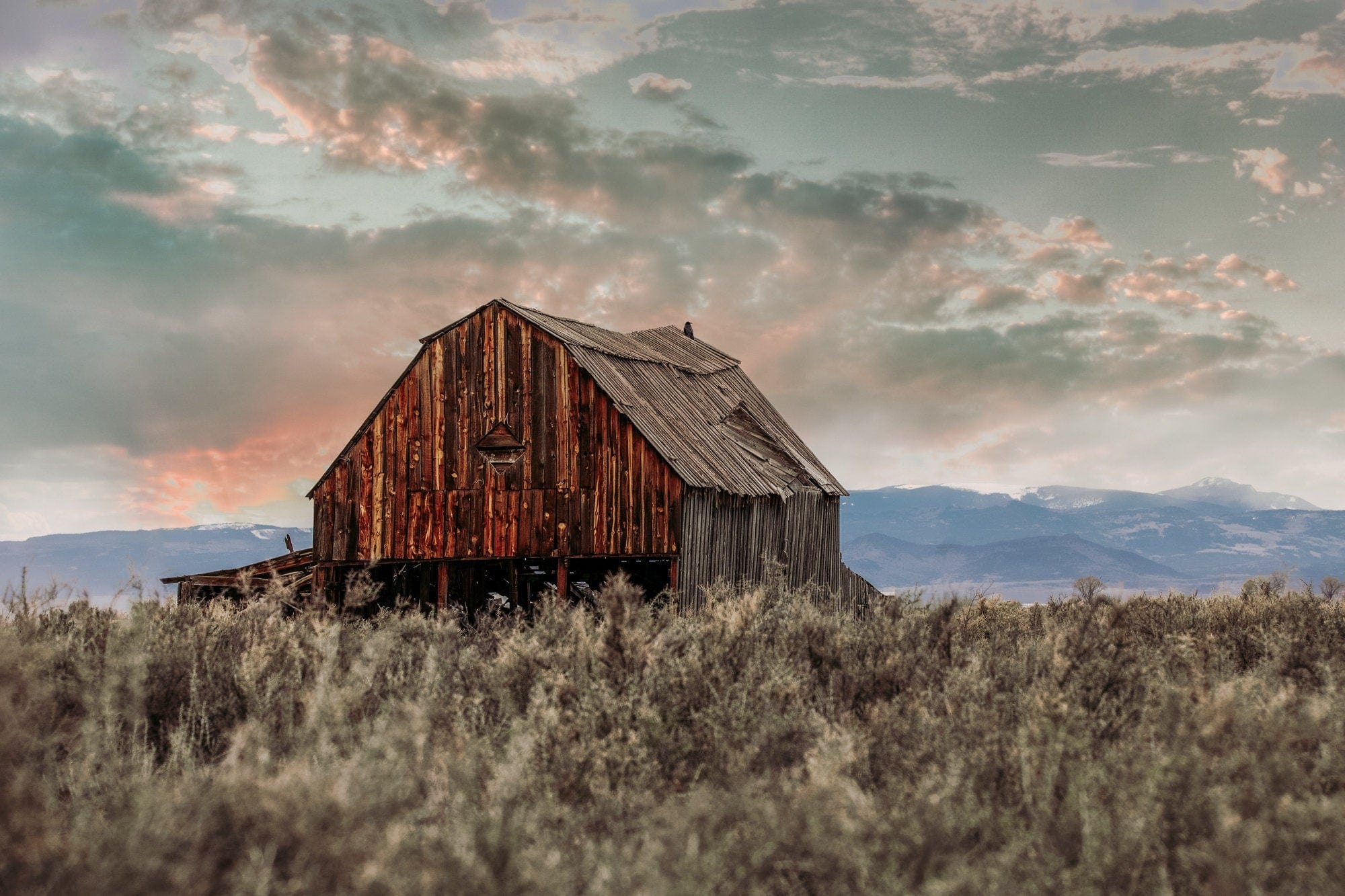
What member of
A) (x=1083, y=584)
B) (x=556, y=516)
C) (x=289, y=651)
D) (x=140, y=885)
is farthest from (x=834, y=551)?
(x=140, y=885)

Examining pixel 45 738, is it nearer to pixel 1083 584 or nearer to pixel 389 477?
pixel 1083 584

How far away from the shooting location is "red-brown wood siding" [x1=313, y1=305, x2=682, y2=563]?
19.7 metres

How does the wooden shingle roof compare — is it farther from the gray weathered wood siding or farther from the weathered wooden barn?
the gray weathered wood siding

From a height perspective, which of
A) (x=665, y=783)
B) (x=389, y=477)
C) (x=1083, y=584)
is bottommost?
(x=665, y=783)

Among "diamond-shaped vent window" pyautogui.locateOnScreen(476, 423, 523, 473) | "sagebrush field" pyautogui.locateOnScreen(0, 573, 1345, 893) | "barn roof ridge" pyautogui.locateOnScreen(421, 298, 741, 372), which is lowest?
"sagebrush field" pyautogui.locateOnScreen(0, 573, 1345, 893)

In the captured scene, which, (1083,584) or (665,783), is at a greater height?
(1083,584)

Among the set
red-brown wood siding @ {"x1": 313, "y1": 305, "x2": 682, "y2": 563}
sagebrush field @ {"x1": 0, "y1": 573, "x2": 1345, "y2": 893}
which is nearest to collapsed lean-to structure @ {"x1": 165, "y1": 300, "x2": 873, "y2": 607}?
red-brown wood siding @ {"x1": 313, "y1": 305, "x2": 682, "y2": 563}

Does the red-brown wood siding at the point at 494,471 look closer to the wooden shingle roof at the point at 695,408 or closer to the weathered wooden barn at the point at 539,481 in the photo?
the weathered wooden barn at the point at 539,481

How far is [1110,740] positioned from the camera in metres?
7.55

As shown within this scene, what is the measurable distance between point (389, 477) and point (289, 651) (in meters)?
12.9

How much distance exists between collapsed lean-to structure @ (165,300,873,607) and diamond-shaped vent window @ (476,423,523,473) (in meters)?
0.03

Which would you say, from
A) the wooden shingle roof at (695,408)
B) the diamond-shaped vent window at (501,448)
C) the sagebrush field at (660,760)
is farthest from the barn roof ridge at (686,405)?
the sagebrush field at (660,760)

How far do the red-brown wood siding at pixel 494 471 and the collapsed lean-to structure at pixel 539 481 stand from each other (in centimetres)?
3

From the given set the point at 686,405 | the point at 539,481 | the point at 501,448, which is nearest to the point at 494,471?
the point at 501,448
